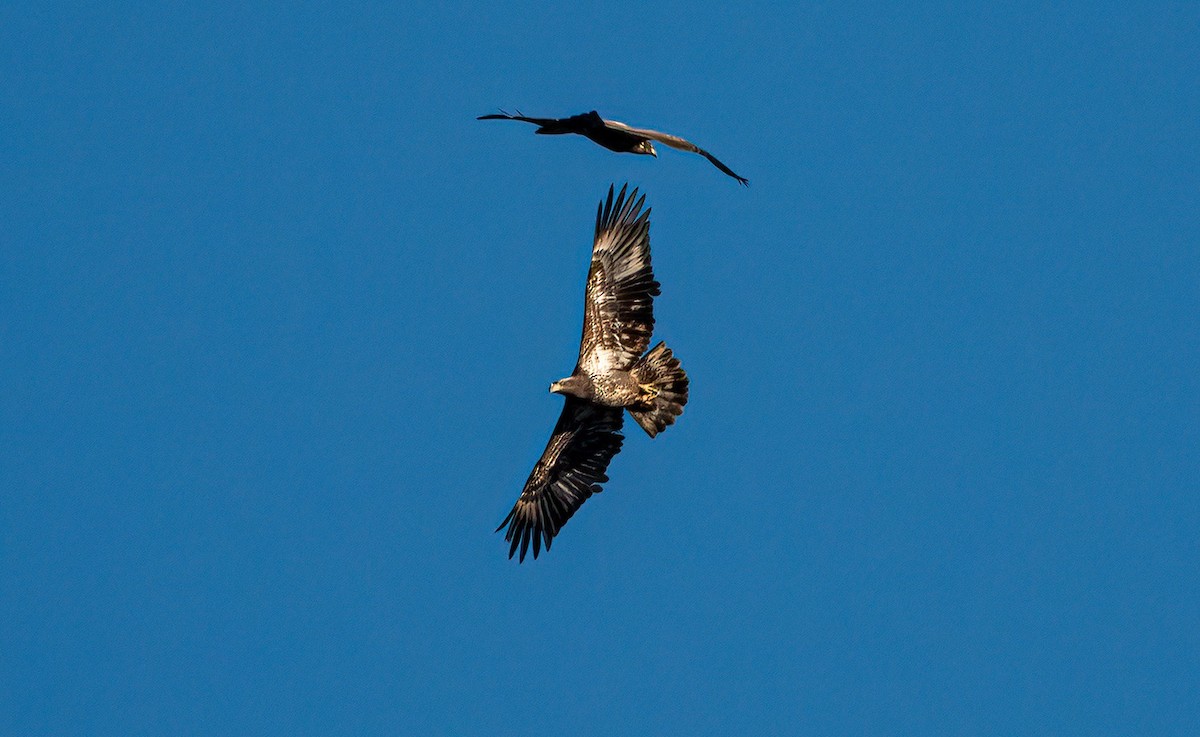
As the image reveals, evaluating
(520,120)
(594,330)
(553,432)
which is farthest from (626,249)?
(520,120)

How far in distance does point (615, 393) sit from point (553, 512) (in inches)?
87.7

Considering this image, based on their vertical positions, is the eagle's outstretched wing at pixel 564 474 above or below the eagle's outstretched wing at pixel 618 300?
below

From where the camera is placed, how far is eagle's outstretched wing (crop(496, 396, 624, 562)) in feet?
68.5

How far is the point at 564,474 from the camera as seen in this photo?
21.2 m

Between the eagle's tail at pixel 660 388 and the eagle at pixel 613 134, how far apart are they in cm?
275

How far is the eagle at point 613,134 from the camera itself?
15406 mm

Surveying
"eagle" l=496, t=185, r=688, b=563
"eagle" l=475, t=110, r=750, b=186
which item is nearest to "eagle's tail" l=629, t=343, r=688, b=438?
"eagle" l=496, t=185, r=688, b=563

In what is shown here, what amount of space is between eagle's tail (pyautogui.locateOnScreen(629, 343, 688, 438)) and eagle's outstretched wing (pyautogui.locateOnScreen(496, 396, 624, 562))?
1.68 feet

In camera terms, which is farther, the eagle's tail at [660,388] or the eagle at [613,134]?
the eagle's tail at [660,388]

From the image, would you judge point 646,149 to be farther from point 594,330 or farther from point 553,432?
point 553,432

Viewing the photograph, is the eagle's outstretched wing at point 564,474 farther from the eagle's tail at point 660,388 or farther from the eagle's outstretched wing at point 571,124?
the eagle's outstretched wing at point 571,124

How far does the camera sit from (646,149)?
18.7 metres

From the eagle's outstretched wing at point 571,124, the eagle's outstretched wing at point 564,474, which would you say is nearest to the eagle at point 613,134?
the eagle's outstretched wing at point 571,124

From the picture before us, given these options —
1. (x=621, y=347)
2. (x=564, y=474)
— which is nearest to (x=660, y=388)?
(x=621, y=347)
